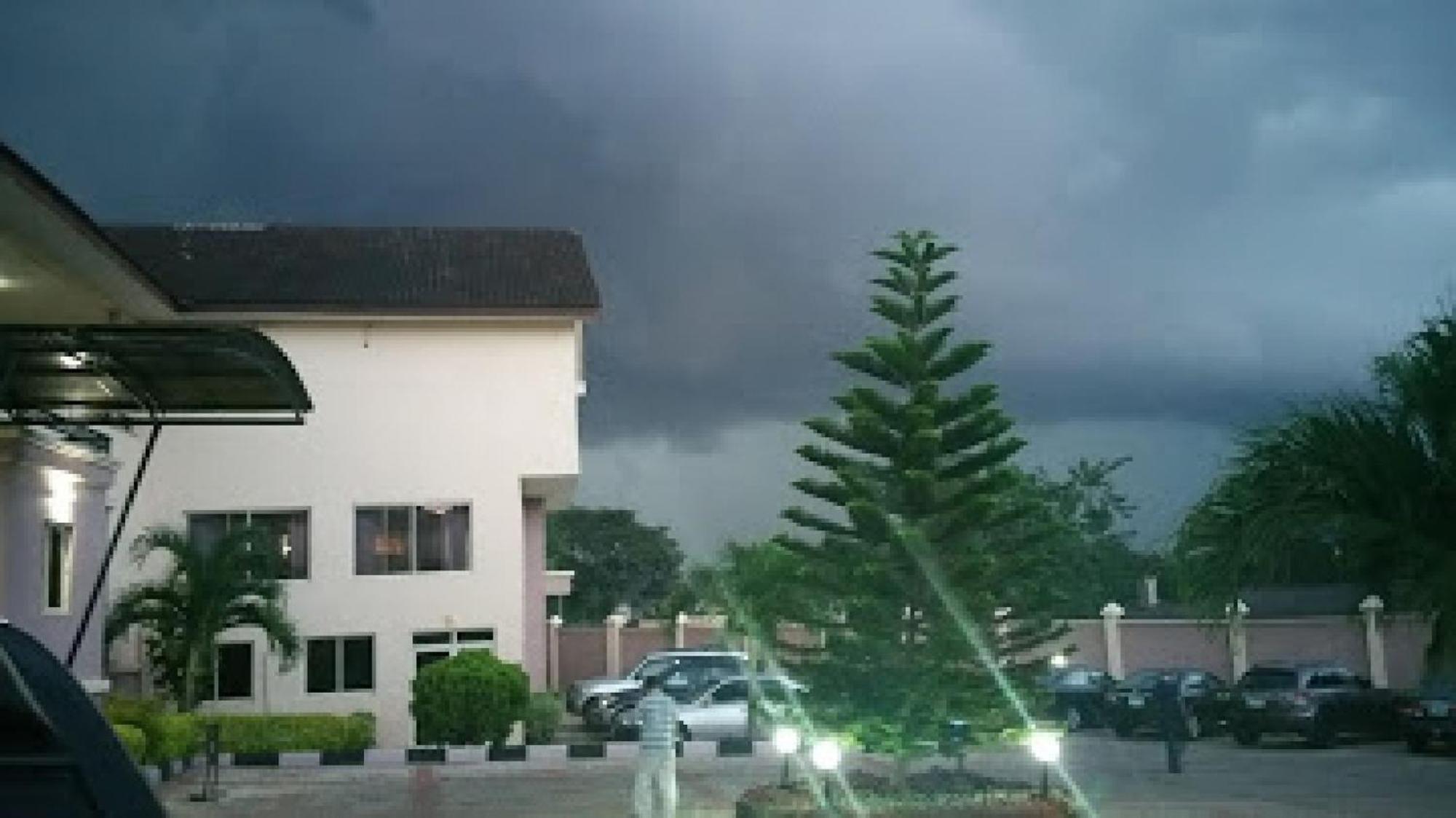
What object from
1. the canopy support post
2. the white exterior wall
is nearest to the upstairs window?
the white exterior wall

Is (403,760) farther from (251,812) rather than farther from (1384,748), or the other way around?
(1384,748)

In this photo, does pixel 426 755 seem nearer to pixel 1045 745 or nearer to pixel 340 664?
pixel 340 664

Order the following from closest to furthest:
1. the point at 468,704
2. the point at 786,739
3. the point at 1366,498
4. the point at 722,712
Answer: the point at 1366,498 → the point at 786,739 → the point at 468,704 → the point at 722,712

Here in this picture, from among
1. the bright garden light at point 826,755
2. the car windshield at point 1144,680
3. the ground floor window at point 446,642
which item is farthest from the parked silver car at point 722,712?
the bright garden light at point 826,755

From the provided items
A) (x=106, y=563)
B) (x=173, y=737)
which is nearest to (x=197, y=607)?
(x=173, y=737)

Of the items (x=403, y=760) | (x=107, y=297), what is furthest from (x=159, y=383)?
(x=403, y=760)

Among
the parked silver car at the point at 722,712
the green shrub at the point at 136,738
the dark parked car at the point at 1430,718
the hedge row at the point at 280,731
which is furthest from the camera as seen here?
the parked silver car at the point at 722,712

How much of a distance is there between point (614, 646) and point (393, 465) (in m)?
15.6

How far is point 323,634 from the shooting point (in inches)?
1225

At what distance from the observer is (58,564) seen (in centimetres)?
1981

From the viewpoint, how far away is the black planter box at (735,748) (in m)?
26.5

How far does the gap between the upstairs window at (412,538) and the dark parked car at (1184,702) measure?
13538 mm

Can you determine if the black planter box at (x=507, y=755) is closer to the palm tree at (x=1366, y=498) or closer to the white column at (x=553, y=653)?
the white column at (x=553, y=653)

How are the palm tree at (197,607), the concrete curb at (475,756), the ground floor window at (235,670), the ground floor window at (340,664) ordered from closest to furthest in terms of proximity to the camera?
the concrete curb at (475,756) < the palm tree at (197,607) < the ground floor window at (235,670) < the ground floor window at (340,664)
